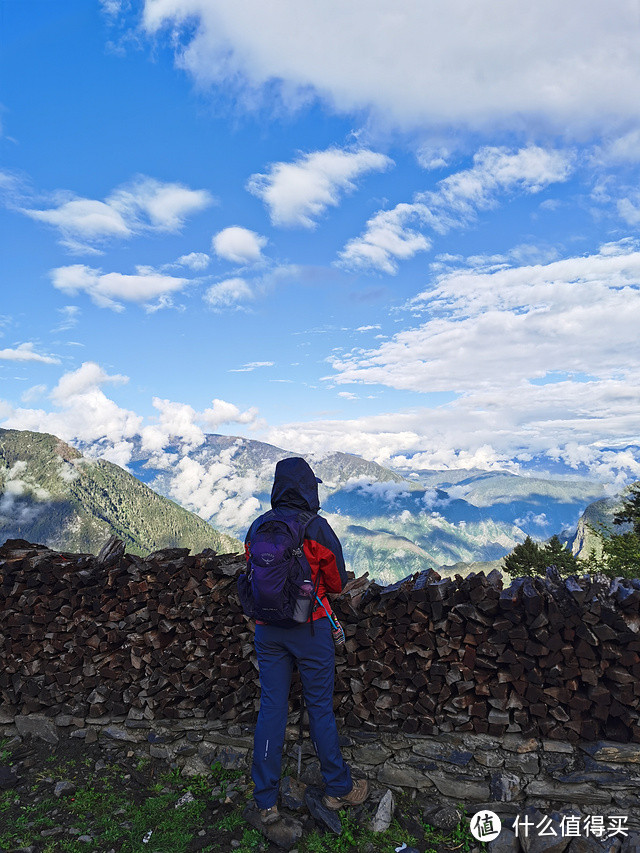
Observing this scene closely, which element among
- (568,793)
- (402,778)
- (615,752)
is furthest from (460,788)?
(615,752)

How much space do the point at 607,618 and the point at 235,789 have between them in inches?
194

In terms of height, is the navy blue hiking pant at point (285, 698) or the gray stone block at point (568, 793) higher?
the navy blue hiking pant at point (285, 698)

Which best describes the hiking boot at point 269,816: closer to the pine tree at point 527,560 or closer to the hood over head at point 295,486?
the hood over head at point 295,486

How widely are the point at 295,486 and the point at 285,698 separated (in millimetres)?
2311

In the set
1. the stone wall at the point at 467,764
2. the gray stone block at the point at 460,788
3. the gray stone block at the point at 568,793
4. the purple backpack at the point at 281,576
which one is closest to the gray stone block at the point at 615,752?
the stone wall at the point at 467,764

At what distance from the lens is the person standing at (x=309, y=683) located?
5035 mm

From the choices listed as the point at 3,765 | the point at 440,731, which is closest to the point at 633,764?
the point at 440,731

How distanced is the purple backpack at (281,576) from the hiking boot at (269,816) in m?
2.05

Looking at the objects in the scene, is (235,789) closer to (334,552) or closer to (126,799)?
(126,799)

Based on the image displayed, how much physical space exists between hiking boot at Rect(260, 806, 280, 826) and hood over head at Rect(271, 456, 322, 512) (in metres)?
3.23

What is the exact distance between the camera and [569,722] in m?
5.49

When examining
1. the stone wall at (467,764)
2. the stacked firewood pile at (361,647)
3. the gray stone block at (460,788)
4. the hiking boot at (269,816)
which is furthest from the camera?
the stacked firewood pile at (361,647)

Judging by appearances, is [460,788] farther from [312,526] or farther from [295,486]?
[295,486]

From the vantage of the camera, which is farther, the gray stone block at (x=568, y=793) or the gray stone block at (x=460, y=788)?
the gray stone block at (x=460, y=788)
